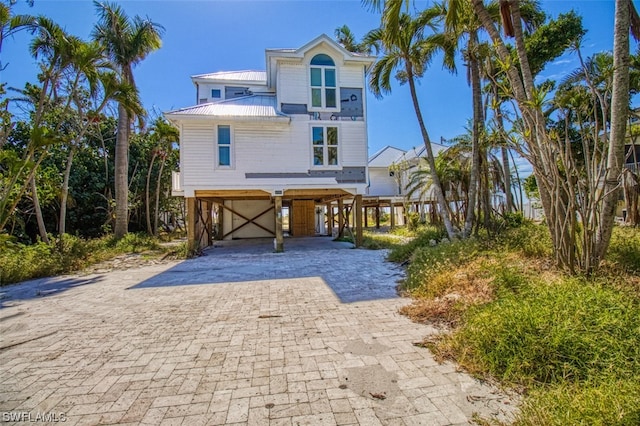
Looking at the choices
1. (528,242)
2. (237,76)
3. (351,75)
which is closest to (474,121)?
(528,242)

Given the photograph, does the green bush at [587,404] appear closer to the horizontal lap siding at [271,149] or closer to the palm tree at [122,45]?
the horizontal lap siding at [271,149]

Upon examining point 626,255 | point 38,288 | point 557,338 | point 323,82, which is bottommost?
point 38,288

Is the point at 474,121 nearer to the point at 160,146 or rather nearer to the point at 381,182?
the point at 381,182

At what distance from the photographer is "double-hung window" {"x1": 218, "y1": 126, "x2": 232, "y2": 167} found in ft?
36.7

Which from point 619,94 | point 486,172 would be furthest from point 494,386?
point 486,172

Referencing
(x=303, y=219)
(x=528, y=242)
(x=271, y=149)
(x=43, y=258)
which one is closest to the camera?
(x=528, y=242)

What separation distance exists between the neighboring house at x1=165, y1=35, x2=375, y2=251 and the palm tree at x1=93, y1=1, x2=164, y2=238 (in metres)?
3.82

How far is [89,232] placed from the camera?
1653 centimetres

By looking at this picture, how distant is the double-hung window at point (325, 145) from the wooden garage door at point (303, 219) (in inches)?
290

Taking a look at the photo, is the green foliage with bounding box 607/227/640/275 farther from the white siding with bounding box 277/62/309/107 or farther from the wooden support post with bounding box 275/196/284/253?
the white siding with bounding box 277/62/309/107

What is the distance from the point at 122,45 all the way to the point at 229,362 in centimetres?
1548

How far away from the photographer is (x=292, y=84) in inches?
461

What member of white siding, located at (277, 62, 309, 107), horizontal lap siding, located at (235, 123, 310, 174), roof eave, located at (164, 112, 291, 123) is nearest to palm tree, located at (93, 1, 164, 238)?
roof eave, located at (164, 112, 291, 123)

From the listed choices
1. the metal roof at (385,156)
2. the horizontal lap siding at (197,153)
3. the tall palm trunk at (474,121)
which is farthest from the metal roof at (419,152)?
the horizontal lap siding at (197,153)
